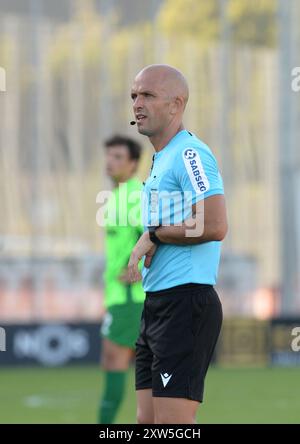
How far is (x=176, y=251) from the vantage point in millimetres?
5324

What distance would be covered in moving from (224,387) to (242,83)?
907 cm

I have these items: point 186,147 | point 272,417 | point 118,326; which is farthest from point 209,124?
point 186,147

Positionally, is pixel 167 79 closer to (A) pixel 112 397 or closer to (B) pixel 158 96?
(B) pixel 158 96

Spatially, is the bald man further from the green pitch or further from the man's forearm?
the green pitch

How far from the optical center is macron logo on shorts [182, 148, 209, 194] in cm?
515

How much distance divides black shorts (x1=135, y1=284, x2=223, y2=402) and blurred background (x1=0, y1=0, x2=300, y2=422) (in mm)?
12349

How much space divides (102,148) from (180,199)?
621 inches

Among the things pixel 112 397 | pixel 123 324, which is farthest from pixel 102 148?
pixel 112 397

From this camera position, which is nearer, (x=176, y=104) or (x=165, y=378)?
(x=165, y=378)

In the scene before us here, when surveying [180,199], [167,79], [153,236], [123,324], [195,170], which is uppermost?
[167,79]

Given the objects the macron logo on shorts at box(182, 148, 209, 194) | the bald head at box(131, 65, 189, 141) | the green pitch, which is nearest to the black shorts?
the macron logo on shorts at box(182, 148, 209, 194)

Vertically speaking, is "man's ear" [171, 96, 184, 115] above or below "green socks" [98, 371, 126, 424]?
above

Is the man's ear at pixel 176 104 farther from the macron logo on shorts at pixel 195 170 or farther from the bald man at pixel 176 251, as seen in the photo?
the macron logo on shorts at pixel 195 170

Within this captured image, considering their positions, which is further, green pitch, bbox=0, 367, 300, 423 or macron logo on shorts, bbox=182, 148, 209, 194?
green pitch, bbox=0, 367, 300, 423
